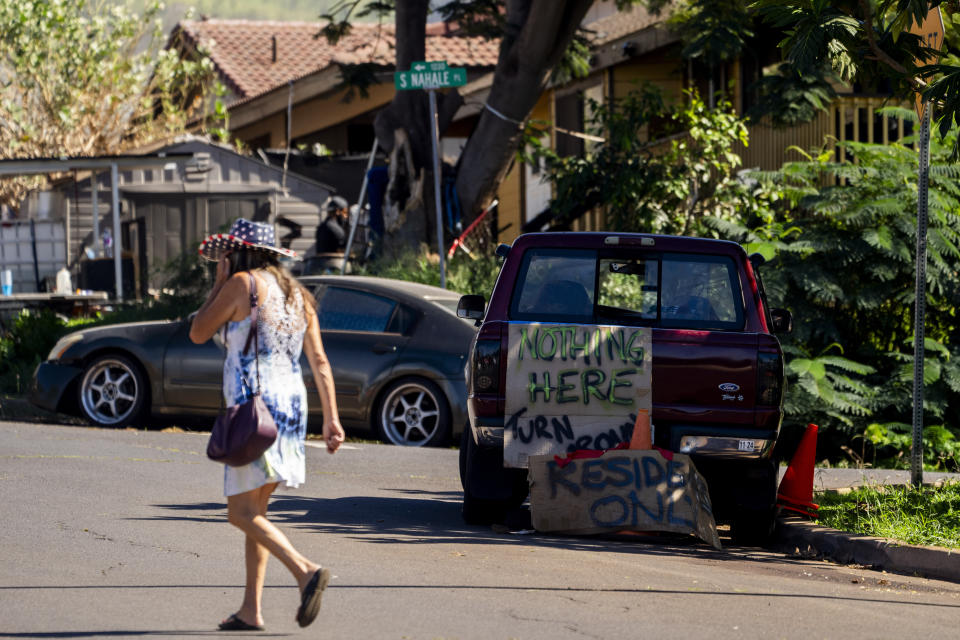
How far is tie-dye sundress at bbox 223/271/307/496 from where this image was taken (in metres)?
5.77

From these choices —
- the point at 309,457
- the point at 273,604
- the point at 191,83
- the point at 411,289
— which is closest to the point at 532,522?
the point at 273,604

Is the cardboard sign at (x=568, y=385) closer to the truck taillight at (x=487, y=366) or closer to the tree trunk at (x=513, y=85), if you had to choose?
the truck taillight at (x=487, y=366)

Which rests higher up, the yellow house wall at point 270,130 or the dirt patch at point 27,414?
the yellow house wall at point 270,130

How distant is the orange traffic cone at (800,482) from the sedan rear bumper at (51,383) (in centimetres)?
719

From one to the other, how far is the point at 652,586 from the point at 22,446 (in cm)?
683

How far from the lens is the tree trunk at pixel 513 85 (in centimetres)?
1762

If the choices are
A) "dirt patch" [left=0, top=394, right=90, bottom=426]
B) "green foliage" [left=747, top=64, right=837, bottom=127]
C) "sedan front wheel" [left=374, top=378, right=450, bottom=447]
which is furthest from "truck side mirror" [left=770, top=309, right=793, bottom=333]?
"green foliage" [left=747, top=64, right=837, bottom=127]

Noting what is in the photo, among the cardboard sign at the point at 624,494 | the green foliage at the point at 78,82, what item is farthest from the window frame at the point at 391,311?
the green foliage at the point at 78,82

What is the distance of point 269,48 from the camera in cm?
3953

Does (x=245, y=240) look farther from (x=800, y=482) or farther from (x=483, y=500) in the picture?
(x=800, y=482)

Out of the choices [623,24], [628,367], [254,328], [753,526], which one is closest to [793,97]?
[623,24]

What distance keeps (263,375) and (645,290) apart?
3764 mm

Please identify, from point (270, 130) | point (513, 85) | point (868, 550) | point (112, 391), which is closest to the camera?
point (868, 550)

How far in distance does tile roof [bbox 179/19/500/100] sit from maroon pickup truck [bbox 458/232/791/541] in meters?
24.7
